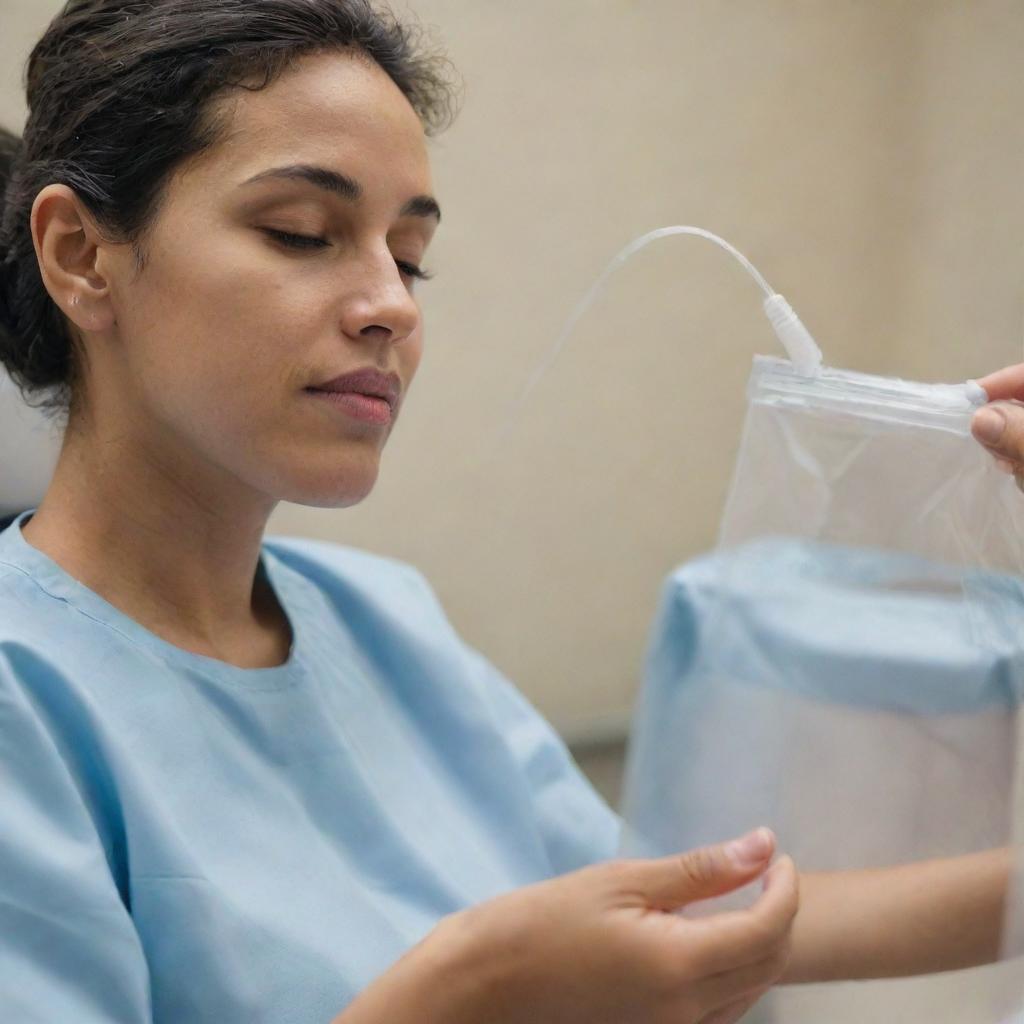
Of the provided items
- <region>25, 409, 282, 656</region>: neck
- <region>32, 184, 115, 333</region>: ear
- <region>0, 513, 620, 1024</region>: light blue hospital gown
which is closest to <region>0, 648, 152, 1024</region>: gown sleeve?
<region>0, 513, 620, 1024</region>: light blue hospital gown

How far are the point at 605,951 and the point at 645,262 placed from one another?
1132 millimetres

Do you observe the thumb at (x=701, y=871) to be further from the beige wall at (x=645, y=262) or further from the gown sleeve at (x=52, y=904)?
the beige wall at (x=645, y=262)

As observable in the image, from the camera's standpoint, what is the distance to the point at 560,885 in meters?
0.57

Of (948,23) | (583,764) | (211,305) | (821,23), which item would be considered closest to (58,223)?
(211,305)

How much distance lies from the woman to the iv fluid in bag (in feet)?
0.14

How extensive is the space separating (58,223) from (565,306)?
81cm

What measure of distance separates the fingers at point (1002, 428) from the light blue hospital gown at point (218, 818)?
0.46 meters

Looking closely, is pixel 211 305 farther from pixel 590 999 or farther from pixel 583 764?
pixel 583 764

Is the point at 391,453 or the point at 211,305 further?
the point at 391,453

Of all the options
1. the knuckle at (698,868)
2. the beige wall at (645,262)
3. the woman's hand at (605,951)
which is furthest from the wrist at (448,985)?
the beige wall at (645,262)

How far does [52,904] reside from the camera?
60 centimetres

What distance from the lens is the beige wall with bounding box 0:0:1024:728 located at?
1385mm

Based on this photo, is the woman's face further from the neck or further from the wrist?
the wrist

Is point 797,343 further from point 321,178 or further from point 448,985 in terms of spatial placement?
point 448,985
